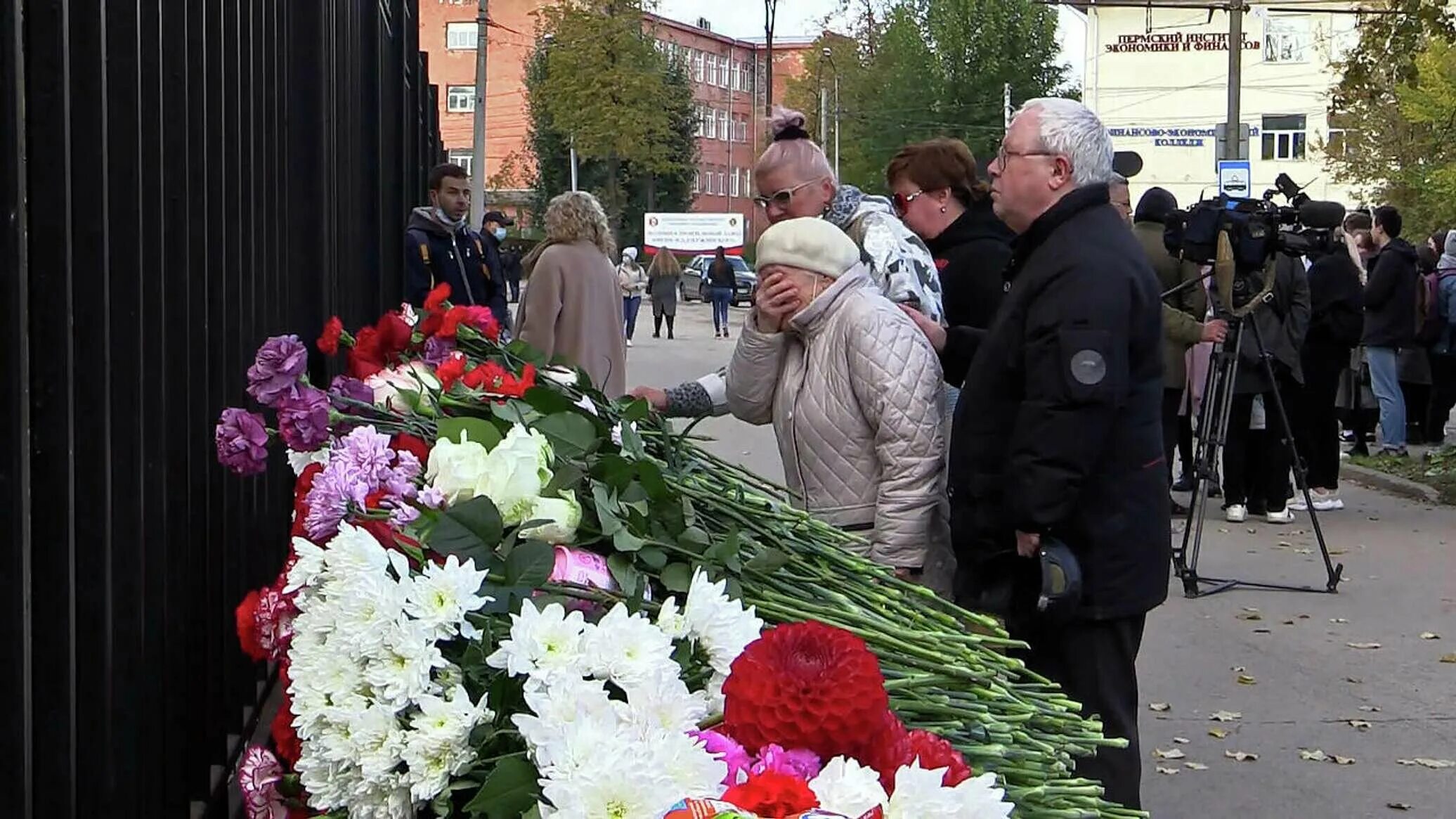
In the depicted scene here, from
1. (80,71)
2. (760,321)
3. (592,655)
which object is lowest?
(592,655)

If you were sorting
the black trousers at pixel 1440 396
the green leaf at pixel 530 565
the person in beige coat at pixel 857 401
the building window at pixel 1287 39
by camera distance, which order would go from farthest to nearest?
the building window at pixel 1287 39
the black trousers at pixel 1440 396
the person in beige coat at pixel 857 401
the green leaf at pixel 530 565

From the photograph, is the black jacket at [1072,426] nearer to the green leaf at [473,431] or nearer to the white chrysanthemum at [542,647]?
the green leaf at [473,431]

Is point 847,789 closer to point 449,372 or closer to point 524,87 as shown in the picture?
point 449,372

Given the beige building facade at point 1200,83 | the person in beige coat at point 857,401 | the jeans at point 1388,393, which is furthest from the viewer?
the beige building facade at point 1200,83

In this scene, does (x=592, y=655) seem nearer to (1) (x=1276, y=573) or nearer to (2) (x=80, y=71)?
(2) (x=80, y=71)

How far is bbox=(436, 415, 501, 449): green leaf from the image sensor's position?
267cm

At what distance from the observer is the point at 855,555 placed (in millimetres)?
3213

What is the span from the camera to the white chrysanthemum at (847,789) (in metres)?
1.75

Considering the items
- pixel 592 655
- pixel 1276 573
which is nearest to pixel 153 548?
pixel 592 655

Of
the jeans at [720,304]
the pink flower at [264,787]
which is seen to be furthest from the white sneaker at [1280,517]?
the jeans at [720,304]

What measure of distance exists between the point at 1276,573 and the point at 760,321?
5.97m

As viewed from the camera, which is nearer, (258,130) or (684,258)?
(258,130)

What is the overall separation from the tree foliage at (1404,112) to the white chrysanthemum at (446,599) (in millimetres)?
11777

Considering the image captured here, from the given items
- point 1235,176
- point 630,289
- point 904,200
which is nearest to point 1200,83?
point 630,289
